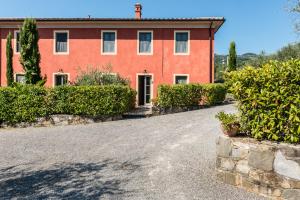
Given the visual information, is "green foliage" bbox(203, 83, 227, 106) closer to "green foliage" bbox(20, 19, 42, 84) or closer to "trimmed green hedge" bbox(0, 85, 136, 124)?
"trimmed green hedge" bbox(0, 85, 136, 124)

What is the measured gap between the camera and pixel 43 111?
44.5 ft

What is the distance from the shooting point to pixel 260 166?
5.32m

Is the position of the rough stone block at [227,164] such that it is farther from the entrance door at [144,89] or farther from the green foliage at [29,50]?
the entrance door at [144,89]

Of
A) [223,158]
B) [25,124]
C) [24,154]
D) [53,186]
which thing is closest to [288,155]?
[223,158]

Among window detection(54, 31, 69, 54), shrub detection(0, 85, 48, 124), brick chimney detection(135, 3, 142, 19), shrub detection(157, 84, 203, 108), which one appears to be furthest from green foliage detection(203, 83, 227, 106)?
window detection(54, 31, 69, 54)

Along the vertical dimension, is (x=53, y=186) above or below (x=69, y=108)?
below

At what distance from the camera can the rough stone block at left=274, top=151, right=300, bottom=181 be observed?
4992 millimetres

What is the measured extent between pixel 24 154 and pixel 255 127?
235 inches

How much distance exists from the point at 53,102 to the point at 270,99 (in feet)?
34.2

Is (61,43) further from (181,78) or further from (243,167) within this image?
(243,167)

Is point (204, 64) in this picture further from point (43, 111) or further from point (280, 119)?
→ point (280, 119)

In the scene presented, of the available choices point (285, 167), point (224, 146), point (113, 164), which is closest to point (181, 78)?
point (113, 164)

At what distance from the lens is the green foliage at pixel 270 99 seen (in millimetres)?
5211

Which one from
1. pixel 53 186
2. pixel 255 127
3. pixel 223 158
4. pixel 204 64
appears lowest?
pixel 53 186
